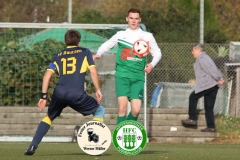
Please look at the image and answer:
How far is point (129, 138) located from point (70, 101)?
0.87m

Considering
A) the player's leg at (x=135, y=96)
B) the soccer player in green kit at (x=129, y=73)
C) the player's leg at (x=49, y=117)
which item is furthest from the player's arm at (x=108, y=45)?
the player's leg at (x=49, y=117)

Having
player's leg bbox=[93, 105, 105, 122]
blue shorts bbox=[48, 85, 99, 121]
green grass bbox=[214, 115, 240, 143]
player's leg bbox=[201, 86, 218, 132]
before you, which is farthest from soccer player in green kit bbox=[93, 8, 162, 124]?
green grass bbox=[214, 115, 240, 143]

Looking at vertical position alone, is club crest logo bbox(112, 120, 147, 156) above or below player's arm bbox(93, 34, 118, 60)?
below

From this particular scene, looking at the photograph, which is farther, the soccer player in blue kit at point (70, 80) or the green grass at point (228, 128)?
the green grass at point (228, 128)

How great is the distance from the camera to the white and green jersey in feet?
37.0

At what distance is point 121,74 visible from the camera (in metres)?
11.3

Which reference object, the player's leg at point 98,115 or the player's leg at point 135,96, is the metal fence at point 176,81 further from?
the player's leg at point 98,115

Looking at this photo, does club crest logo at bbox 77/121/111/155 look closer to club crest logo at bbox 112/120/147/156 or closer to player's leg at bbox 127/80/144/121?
club crest logo at bbox 112/120/147/156

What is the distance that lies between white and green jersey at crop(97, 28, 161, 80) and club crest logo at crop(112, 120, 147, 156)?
1236 millimetres

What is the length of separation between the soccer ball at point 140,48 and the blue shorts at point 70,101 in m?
1.27

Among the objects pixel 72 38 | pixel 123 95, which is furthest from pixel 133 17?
pixel 72 38

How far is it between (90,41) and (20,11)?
32.6 ft

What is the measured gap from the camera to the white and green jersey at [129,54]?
1129cm

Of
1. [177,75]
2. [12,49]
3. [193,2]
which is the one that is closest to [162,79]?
[177,75]
